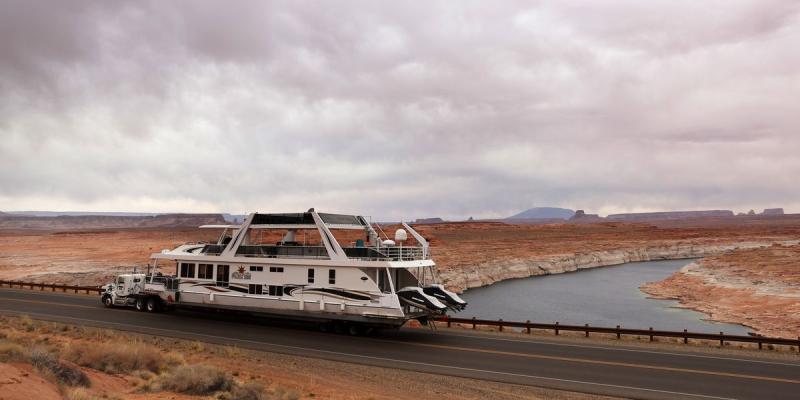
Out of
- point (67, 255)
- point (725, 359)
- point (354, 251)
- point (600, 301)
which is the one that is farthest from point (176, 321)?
point (67, 255)

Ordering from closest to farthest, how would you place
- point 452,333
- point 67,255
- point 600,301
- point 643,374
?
point 643,374 → point 452,333 → point 600,301 → point 67,255

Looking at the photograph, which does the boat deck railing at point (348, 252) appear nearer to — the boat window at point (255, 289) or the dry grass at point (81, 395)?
the boat window at point (255, 289)

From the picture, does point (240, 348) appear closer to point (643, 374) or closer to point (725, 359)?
point (643, 374)

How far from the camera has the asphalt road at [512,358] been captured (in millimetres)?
17391

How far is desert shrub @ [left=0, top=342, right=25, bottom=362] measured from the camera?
13.5 m

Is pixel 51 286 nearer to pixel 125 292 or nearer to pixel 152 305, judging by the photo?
pixel 125 292

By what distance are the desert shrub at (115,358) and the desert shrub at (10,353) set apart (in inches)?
81.7

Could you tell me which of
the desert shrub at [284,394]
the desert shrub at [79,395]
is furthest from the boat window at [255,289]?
the desert shrub at [79,395]

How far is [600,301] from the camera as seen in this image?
52656 millimetres

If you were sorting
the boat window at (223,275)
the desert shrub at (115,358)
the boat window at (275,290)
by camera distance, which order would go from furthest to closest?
the boat window at (223,275), the boat window at (275,290), the desert shrub at (115,358)

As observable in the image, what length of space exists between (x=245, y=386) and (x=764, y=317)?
3973 centimetres

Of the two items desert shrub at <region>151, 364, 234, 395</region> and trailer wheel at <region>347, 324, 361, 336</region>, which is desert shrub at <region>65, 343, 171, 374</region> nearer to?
desert shrub at <region>151, 364, 234, 395</region>

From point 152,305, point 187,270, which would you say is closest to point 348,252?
point 187,270

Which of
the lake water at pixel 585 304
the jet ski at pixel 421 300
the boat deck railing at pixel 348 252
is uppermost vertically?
the boat deck railing at pixel 348 252
